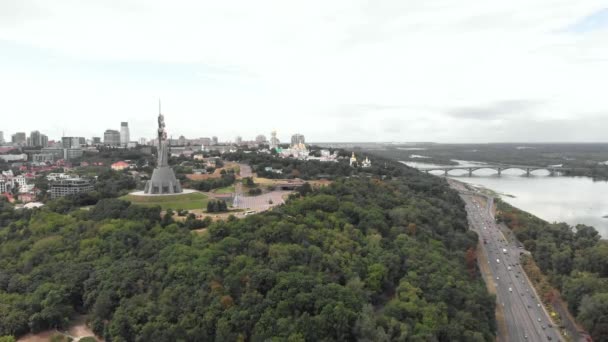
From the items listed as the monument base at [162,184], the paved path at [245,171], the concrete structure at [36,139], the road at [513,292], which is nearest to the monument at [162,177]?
the monument base at [162,184]

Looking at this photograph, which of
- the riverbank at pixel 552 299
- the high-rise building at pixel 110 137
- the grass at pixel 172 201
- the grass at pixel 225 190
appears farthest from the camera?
the high-rise building at pixel 110 137

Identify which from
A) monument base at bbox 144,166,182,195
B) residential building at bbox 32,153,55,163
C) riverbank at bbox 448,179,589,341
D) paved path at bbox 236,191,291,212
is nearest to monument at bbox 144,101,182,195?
monument base at bbox 144,166,182,195

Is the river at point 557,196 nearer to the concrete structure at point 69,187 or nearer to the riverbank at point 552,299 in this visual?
the riverbank at point 552,299

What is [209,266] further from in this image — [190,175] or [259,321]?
[190,175]

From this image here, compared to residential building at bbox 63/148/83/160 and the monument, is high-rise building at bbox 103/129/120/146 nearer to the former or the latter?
residential building at bbox 63/148/83/160

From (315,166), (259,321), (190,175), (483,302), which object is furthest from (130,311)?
(315,166)

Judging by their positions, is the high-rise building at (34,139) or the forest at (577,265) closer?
the forest at (577,265)
